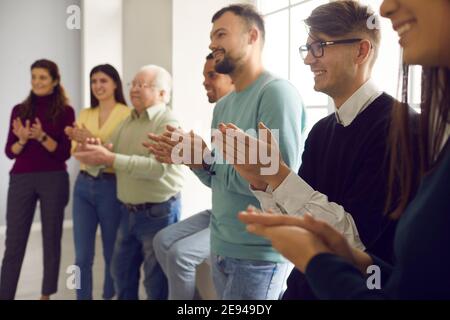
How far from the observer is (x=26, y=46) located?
3.87 meters

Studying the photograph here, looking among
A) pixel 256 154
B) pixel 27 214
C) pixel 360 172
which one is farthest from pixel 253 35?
pixel 27 214

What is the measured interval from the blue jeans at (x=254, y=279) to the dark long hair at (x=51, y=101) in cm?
155

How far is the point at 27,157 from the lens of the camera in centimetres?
236

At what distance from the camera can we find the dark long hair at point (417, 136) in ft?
2.21

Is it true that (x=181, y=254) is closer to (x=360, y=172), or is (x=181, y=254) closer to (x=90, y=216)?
(x=90, y=216)

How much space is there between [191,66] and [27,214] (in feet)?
4.26

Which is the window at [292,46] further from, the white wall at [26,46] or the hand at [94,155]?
the white wall at [26,46]

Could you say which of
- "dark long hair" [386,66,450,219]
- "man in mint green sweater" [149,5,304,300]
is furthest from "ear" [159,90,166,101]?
"dark long hair" [386,66,450,219]

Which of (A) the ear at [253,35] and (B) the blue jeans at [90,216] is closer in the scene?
(A) the ear at [253,35]

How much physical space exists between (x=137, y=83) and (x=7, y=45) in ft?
6.90

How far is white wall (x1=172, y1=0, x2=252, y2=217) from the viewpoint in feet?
9.21

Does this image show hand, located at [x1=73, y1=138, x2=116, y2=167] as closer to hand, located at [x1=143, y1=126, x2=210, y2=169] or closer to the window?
hand, located at [x1=143, y1=126, x2=210, y2=169]

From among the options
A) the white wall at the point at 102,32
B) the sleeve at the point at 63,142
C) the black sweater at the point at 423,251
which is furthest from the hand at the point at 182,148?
the white wall at the point at 102,32
